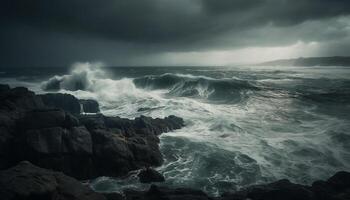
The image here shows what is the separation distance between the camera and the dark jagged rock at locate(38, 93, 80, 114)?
22875mm

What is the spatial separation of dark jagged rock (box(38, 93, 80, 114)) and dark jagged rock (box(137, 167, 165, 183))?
43.6ft

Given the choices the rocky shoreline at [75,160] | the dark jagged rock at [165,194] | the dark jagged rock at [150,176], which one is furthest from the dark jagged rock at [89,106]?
the dark jagged rock at [165,194]

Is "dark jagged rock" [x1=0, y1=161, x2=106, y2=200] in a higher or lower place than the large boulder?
higher

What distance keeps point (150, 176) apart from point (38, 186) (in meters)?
5.04

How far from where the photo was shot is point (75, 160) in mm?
12031

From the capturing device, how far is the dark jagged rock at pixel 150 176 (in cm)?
1168

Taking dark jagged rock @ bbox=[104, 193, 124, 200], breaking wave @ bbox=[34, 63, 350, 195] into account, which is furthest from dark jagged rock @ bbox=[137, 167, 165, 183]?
dark jagged rock @ bbox=[104, 193, 124, 200]

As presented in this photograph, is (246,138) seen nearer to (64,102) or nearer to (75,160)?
(75,160)

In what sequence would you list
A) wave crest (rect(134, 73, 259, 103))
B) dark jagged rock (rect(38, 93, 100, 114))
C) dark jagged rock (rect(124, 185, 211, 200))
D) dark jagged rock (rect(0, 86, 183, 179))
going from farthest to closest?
wave crest (rect(134, 73, 259, 103))
dark jagged rock (rect(38, 93, 100, 114))
dark jagged rock (rect(0, 86, 183, 179))
dark jagged rock (rect(124, 185, 211, 200))

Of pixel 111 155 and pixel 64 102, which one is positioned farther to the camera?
pixel 64 102

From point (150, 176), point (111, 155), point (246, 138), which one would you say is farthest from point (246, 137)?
point (111, 155)

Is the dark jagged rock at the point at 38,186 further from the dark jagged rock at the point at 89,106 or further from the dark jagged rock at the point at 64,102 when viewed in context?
the dark jagged rock at the point at 89,106

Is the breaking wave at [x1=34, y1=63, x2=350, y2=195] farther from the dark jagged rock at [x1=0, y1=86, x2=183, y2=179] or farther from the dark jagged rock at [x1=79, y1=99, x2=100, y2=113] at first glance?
the dark jagged rock at [x1=79, y1=99, x2=100, y2=113]

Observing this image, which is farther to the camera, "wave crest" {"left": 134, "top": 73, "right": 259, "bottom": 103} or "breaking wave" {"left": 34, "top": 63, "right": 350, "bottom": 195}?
"wave crest" {"left": 134, "top": 73, "right": 259, "bottom": 103}
